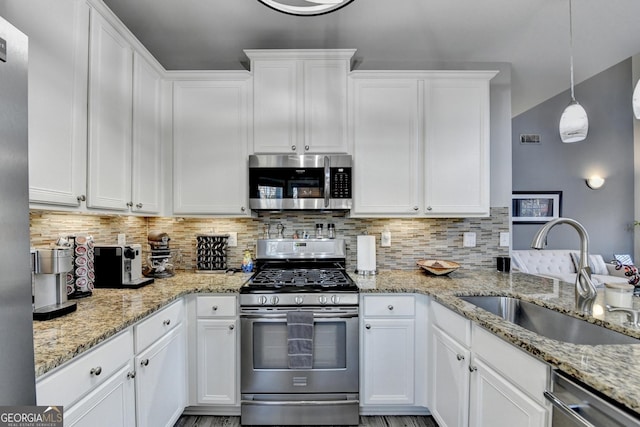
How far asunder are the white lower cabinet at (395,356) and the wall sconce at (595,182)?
18.7 feet

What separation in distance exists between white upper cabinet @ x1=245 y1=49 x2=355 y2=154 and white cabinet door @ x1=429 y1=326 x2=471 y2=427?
1.51 meters

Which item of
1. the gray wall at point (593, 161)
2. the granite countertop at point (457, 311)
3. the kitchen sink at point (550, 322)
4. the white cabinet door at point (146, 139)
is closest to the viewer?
the granite countertop at point (457, 311)

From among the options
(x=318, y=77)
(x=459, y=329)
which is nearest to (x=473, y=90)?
(x=318, y=77)

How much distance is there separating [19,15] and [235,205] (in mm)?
1501

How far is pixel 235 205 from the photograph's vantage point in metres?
2.41

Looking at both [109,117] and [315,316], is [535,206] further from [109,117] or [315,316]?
[109,117]

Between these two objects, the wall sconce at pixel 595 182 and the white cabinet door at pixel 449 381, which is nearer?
the white cabinet door at pixel 449 381

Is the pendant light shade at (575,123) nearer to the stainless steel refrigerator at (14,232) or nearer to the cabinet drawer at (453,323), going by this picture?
the cabinet drawer at (453,323)

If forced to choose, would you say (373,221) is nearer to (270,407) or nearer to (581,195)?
(270,407)

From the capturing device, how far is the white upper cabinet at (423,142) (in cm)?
241

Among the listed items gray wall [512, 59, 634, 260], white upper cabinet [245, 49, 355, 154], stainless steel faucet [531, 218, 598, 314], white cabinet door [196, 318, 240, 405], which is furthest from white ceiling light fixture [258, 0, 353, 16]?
gray wall [512, 59, 634, 260]

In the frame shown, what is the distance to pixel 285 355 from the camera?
6.67 feet

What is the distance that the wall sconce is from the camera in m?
5.62

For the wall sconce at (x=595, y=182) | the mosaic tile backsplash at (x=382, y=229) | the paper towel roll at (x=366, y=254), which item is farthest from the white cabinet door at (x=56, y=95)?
the wall sconce at (x=595, y=182)
